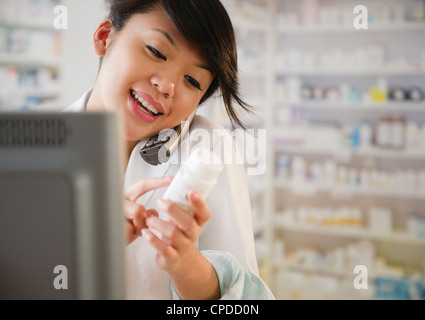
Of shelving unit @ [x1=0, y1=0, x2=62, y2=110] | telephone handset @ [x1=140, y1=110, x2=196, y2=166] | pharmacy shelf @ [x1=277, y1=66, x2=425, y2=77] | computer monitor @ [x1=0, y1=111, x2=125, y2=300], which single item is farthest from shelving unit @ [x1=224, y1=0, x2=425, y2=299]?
computer monitor @ [x1=0, y1=111, x2=125, y2=300]

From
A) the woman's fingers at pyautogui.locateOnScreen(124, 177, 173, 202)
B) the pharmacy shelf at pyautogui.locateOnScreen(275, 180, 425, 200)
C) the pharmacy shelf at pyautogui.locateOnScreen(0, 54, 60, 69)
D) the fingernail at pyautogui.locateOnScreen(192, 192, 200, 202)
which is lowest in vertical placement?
the pharmacy shelf at pyautogui.locateOnScreen(275, 180, 425, 200)

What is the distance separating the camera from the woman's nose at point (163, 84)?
3.22 feet

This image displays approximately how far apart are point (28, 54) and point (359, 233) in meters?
2.78

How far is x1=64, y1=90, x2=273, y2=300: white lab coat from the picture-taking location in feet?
3.34

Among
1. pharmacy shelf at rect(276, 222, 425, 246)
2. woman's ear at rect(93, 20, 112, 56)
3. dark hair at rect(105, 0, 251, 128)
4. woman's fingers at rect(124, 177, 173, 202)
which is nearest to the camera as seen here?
woman's fingers at rect(124, 177, 173, 202)

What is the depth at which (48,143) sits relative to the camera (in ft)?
1.45

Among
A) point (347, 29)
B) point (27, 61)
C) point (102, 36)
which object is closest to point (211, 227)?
point (102, 36)

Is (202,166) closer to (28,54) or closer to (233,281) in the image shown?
(233,281)

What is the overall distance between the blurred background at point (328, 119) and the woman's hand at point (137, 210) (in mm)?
2181

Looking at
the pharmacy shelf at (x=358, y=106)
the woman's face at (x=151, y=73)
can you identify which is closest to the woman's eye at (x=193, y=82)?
the woman's face at (x=151, y=73)

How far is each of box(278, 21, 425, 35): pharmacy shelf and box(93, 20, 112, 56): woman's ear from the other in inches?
92.2

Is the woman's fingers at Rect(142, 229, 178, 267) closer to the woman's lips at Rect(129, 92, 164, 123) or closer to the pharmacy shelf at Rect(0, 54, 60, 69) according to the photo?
the woman's lips at Rect(129, 92, 164, 123)

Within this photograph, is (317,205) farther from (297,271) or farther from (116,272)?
(116,272)

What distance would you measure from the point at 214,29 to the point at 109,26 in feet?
0.99
